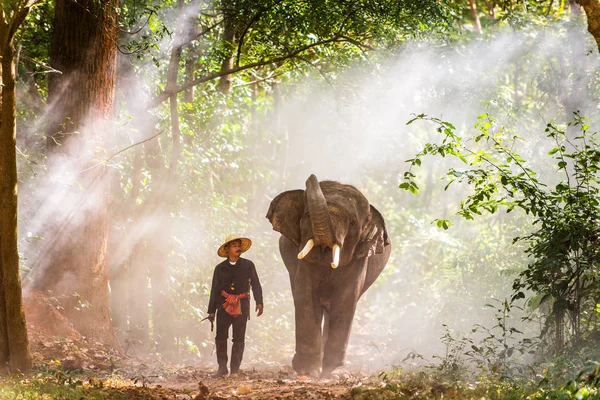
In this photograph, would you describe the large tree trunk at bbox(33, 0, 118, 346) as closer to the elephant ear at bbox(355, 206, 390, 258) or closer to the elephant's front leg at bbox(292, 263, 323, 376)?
the elephant's front leg at bbox(292, 263, 323, 376)

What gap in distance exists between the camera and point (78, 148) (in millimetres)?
10070

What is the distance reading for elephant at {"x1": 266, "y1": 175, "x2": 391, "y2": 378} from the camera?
9469 millimetres

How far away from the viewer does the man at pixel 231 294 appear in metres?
9.67

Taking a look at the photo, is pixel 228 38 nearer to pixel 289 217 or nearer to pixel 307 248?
pixel 289 217

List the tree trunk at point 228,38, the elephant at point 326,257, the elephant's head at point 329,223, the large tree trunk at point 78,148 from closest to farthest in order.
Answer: the elephant's head at point 329,223 < the elephant at point 326,257 < the large tree trunk at point 78,148 < the tree trunk at point 228,38

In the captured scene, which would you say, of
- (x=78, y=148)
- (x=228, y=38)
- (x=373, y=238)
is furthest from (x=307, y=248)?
(x=228, y=38)

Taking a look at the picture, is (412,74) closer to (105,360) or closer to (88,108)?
(88,108)

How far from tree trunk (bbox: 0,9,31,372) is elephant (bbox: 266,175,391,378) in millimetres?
3443

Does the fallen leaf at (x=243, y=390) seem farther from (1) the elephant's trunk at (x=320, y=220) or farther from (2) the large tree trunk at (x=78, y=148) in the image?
(2) the large tree trunk at (x=78, y=148)

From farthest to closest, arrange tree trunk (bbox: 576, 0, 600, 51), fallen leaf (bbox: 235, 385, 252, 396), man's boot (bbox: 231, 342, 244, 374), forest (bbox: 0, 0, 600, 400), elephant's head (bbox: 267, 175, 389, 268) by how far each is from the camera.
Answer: man's boot (bbox: 231, 342, 244, 374), elephant's head (bbox: 267, 175, 389, 268), forest (bbox: 0, 0, 600, 400), fallen leaf (bbox: 235, 385, 252, 396), tree trunk (bbox: 576, 0, 600, 51)

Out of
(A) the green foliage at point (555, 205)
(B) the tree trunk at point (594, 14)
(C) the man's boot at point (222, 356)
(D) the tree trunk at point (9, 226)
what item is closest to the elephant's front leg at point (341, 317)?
(C) the man's boot at point (222, 356)

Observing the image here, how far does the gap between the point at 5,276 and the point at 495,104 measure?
14.9 meters

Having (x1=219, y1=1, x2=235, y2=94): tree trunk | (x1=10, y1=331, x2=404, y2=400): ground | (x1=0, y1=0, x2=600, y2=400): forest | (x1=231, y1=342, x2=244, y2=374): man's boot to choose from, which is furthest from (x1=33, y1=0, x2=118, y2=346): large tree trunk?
(x1=219, y1=1, x2=235, y2=94): tree trunk

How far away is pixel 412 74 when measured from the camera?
66.6 feet
